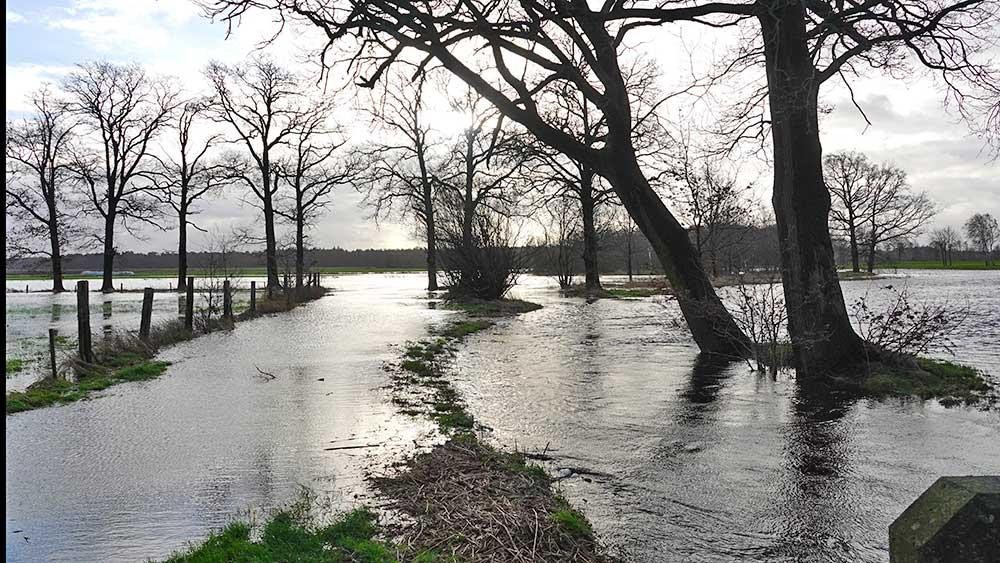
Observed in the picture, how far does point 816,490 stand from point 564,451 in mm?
2360

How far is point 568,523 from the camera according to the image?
4.84 m

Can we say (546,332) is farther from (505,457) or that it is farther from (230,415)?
(505,457)

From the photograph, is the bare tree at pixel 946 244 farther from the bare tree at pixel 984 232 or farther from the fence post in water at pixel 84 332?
the fence post in water at pixel 84 332

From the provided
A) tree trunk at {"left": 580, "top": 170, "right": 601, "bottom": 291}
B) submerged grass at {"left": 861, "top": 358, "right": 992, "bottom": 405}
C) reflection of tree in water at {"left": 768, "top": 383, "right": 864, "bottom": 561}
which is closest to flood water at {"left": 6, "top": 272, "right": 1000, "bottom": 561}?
reflection of tree in water at {"left": 768, "top": 383, "right": 864, "bottom": 561}

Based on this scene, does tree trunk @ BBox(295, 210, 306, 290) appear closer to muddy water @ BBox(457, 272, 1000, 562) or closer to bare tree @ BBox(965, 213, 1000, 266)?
muddy water @ BBox(457, 272, 1000, 562)

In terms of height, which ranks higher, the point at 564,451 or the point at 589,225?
the point at 589,225

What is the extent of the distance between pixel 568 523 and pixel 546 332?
14.5 m

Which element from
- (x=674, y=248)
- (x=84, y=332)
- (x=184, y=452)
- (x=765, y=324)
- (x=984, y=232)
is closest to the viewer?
(x=184, y=452)

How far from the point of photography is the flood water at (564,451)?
4984 mm

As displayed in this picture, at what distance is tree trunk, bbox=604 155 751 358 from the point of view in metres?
12.9

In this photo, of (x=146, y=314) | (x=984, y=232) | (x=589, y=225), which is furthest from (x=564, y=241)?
(x=984, y=232)

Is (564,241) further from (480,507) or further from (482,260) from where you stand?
(480,507)

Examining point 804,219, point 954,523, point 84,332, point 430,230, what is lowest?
point 84,332

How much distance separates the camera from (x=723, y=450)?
7.18 m
